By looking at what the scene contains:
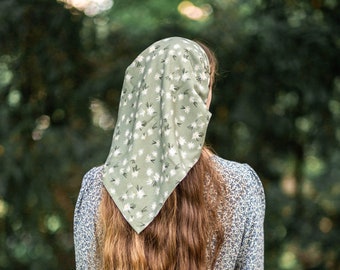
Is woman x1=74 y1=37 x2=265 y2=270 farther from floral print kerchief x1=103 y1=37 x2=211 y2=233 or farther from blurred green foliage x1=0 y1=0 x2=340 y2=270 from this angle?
blurred green foliage x1=0 y1=0 x2=340 y2=270

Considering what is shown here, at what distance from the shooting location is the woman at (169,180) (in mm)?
1642

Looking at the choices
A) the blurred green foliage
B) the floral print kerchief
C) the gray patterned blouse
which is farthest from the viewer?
the blurred green foliage

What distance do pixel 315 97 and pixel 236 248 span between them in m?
1.81

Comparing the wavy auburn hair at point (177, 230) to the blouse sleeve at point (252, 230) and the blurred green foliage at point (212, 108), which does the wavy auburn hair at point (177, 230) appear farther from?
the blurred green foliage at point (212, 108)

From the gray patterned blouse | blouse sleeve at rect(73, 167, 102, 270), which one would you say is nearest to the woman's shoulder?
the gray patterned blouse

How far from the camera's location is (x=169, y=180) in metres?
1.62

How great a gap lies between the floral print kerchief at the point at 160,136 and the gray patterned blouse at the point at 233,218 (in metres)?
0.11

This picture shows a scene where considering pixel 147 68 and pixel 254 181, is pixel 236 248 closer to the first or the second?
pixel 254 181

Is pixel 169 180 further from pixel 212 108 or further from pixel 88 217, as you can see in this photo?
pixel 212 108

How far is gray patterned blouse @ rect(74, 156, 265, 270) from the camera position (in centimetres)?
174

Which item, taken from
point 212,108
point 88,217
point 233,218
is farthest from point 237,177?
point 212,108

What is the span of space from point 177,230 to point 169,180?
4.8 inches

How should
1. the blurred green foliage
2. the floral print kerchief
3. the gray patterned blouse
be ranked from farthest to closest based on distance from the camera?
the blurred green foliage < the gray patterned blouse < the floral print kerchief

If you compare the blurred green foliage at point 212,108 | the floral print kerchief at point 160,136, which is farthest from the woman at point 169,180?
the blurred green foliage at point 212,108
